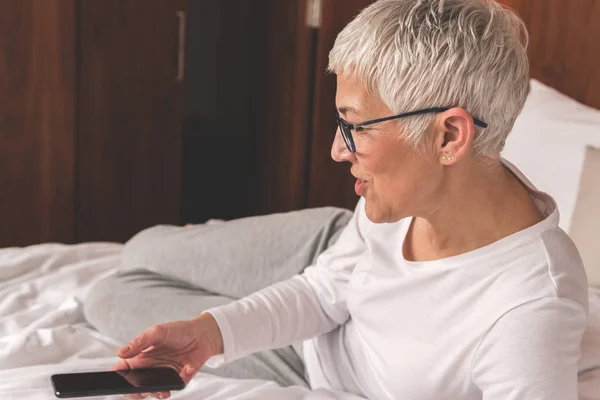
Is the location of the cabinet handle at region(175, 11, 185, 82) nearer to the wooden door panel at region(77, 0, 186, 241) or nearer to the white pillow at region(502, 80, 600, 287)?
the wooden door panel at region(77, 0, 186, 241)

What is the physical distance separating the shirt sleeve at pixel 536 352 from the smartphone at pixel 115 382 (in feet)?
1.38

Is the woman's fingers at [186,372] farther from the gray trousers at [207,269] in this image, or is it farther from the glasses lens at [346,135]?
the glasses lens at [346,135]

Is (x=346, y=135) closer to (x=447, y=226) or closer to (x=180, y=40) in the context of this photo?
(x=447, y=226)

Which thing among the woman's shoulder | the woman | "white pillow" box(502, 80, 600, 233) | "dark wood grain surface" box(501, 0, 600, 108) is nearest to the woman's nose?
the woman

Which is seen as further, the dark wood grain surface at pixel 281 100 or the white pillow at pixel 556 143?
the dark wood grain surface at pixel 281 100

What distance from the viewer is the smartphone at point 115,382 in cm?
103

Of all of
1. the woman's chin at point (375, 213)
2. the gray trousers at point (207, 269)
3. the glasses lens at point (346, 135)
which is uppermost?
the glasses lens at point (346, 135)

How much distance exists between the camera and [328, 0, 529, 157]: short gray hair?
94cm

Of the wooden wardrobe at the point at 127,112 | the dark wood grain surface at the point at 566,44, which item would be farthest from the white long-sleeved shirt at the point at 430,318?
the wooden wardrobe at the point at 127,112

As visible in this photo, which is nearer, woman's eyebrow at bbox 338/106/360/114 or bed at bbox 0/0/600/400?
woman's eyebrow at bbox 338/106/360/114

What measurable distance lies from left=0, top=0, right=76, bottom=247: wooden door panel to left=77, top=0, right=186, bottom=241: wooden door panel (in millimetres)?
58

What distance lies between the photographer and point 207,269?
1574mm

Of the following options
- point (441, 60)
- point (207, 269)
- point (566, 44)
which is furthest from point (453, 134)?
point (566, 44)

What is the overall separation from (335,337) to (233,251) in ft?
1.11
